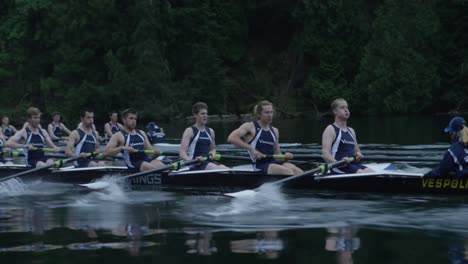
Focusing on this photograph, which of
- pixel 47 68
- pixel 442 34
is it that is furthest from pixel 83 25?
pixel 442 34

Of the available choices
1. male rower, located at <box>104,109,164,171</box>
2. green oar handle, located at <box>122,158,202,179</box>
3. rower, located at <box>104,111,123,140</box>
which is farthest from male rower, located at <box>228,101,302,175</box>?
rower, located at <box>104,111,123,140</box>

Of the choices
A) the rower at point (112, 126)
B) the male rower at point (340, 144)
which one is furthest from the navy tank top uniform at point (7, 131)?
the male rower at point (340, 144)

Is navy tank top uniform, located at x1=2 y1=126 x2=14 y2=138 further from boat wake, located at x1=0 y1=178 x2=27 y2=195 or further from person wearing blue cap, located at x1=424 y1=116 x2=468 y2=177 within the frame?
person wearing blue cap, located at x1=424 y1=116 x2=468 y2=177

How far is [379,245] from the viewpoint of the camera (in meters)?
9.19

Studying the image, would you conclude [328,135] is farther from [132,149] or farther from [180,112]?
[180,112]

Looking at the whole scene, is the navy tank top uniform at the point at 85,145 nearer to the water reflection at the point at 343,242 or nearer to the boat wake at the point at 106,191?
the boat wake at the point at 106,191

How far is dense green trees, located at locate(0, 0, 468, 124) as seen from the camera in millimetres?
47312

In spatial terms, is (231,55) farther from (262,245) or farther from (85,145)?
(262,245)

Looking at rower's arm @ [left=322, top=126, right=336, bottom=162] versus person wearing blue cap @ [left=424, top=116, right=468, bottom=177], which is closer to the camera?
person wearing blue cap @ [left=424, top=116, right=468, bottom=177]

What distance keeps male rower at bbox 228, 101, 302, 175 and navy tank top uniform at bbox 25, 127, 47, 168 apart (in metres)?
5.08

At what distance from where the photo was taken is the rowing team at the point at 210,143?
43.8ft

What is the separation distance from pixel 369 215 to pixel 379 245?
2171 millimetres

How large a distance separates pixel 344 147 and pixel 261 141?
1.36 m

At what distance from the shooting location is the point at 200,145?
1495 cm
